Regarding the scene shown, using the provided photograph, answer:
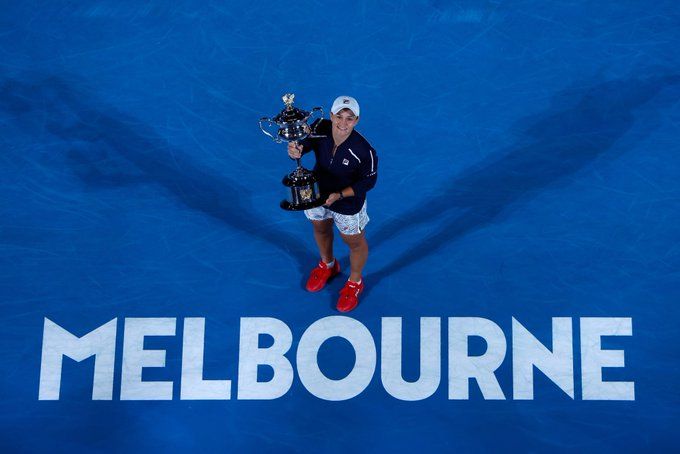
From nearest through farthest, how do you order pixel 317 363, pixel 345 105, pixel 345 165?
1. pixel 345 105
2. pixel 345 165
3. pixel 317 363

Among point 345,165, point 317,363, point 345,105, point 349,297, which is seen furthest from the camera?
point 349,297

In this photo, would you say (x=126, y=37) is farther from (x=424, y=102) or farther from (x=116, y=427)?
(x=116, y=427)

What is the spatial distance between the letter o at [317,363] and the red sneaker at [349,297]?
97 mm

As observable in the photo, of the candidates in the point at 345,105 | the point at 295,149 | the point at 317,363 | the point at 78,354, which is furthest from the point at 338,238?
the point at 78,354

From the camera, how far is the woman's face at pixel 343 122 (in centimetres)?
654

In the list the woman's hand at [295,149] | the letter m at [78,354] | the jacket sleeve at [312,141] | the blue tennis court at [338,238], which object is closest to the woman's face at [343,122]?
the jacket sleeve at [312,141]

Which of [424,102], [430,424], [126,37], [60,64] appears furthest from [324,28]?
[430,424]

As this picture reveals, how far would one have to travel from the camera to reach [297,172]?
6.72m

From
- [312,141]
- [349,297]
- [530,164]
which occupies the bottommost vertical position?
[349,297]

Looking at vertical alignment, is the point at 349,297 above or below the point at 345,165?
below

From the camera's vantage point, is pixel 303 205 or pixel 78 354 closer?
pixel 303 205

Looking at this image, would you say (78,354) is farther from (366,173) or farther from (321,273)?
(366,173)

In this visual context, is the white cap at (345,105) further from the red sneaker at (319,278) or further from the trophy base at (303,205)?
the red sneaker at (319,278)

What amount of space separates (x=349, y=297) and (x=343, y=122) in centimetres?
179
